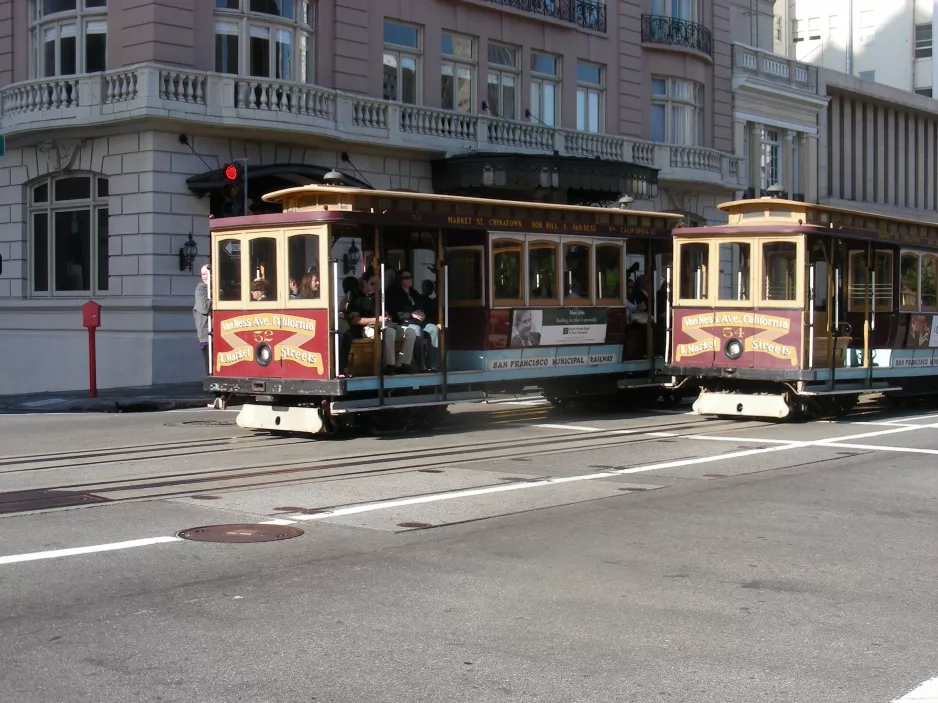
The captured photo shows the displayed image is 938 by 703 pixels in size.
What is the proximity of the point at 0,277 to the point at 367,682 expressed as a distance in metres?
24.8

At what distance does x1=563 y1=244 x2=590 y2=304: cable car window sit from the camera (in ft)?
58.1

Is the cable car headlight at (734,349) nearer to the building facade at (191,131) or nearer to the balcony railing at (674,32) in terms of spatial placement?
the building facade at (191,131)

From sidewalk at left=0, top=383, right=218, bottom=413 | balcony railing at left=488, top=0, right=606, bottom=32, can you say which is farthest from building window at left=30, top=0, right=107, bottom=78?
balcony railing at left=488, top=0, right=606, bottom=32

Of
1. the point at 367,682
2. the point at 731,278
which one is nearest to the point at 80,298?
the point at 731,278

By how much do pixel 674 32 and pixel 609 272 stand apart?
20.5 m

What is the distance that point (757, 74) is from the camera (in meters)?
40.7

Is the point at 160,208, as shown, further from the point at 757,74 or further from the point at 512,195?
the point at 757,74

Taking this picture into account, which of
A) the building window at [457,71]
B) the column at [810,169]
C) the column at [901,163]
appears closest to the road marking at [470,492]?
the building window at [457,71]

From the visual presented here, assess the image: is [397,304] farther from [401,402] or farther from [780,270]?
[780,270]

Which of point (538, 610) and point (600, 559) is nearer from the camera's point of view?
point (538, 610)

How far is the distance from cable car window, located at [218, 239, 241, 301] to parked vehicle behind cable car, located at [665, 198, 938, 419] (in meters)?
6.26

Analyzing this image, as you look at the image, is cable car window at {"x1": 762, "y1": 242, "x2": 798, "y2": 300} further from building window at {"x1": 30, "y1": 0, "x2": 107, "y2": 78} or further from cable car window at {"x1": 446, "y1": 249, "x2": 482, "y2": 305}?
building window at {"x1": 30, "y1": 0, "x2": 107, "y2": 78}

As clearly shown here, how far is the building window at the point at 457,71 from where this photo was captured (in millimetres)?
31047

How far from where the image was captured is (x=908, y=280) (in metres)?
19.7
